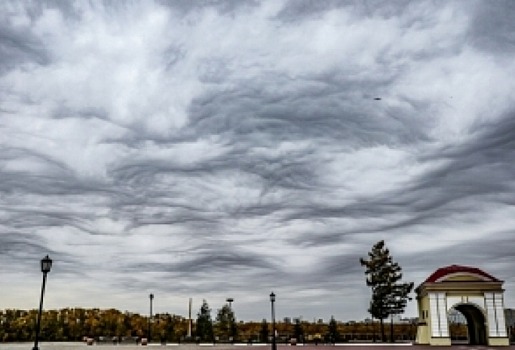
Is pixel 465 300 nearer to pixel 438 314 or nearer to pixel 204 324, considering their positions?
pixel 438 314

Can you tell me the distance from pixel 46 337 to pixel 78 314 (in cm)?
3910

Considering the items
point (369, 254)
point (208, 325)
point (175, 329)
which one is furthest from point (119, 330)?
point (369, 254)

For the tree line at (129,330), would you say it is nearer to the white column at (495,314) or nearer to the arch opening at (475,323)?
the arch opening at (475,323)

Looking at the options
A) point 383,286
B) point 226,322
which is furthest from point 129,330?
point 383,286

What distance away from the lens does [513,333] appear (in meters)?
74.4

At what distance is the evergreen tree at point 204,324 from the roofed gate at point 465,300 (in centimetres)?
3538

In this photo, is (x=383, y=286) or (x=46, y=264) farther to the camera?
(x=383, y=286)

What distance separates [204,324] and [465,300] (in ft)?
135

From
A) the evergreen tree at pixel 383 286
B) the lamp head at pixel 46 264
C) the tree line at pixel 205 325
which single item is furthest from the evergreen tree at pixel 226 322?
the lamp head at pixel 46 264

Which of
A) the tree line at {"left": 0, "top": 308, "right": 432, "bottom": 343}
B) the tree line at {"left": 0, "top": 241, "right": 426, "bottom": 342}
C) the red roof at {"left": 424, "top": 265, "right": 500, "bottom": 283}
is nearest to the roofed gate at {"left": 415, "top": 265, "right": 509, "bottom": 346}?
the red roof at {"left": 424, "top": 265, "right": 500, "bottom": 283}

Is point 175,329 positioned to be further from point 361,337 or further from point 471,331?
point 471,331

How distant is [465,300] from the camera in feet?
173

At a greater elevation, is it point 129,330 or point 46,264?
point 46,264

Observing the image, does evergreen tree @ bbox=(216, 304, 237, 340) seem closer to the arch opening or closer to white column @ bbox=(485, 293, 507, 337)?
the arch opening
